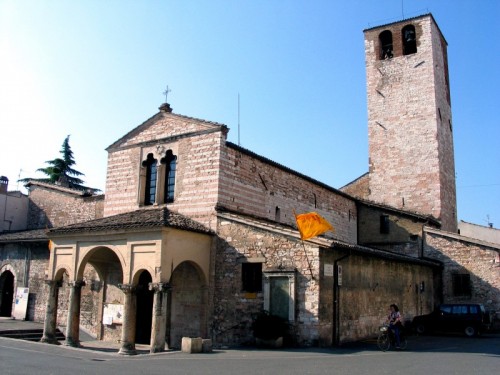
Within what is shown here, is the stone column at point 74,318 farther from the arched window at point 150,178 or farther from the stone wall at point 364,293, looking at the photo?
the stone wall at point 364,293

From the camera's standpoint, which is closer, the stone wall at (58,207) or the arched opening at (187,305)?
the arched opening at (187,305)

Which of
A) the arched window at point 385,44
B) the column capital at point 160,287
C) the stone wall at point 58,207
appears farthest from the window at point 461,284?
the stone wall at point 58,207

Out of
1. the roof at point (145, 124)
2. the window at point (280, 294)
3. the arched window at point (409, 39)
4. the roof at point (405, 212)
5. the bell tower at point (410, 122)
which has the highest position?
the arched window at point (409, 39)

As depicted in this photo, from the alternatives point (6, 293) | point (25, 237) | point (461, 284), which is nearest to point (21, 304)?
point (6, 293)

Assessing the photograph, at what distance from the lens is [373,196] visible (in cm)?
3203

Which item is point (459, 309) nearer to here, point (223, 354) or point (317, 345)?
point (317, 345)

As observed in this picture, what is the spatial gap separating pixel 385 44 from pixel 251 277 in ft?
75.5

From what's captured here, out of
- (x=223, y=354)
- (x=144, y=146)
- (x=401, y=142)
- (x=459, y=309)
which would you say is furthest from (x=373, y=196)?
(x=223, y=354)

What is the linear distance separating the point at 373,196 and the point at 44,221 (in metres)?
20.8

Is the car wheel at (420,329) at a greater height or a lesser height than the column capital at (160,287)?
lesser

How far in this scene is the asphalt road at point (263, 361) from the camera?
37.0 feet

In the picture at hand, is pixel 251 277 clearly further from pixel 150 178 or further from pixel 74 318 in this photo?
pixel 150 178

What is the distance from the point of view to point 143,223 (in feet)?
53.0

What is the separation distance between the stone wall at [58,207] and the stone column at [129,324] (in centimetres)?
1117
